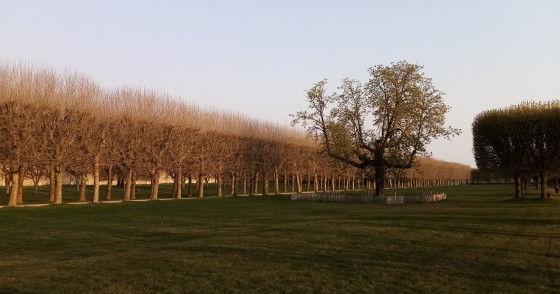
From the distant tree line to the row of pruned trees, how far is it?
15279 mm

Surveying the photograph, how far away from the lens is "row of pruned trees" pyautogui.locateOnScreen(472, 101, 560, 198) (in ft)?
164

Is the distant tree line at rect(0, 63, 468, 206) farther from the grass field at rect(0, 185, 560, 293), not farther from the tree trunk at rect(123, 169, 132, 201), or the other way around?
the grass field at rect(0, 185, 560, 293)

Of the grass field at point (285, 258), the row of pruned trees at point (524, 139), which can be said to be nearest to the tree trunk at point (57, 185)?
the grass field at point (285, 258)

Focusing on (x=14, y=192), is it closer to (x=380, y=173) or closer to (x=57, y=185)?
(x=57, y=185)

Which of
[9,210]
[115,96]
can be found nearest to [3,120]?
[9,210]

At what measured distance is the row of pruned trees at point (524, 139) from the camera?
49.9 m

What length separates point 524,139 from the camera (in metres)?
50.9

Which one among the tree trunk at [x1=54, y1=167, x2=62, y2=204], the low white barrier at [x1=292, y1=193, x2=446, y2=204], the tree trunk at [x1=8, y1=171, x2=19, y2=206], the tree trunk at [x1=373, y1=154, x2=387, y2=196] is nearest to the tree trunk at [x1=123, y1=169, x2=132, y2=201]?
the tree trunk at [x1=54, y1=167, x2=62, y2=204]

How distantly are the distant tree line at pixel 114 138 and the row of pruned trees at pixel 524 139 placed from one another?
15.3 metres

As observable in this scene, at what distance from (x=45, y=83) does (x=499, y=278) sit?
1523 inches

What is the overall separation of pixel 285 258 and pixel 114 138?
35328mm

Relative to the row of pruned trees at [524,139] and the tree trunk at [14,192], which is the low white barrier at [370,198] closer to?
the row of pruned trees at [524,139]

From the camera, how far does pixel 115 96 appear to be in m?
48.0

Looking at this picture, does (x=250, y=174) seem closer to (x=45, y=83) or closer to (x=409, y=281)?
(x=45, y=83)
